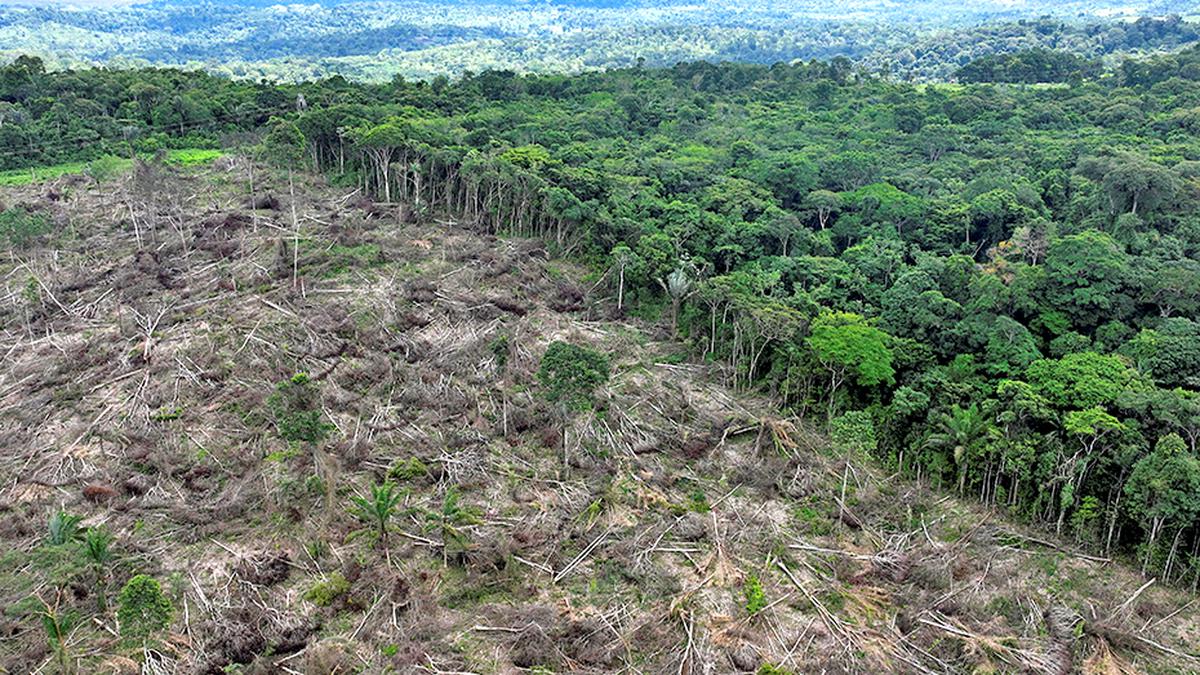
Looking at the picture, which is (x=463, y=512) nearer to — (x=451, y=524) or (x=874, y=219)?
(x=451, y=524)

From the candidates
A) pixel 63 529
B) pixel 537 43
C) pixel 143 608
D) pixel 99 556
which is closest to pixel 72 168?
pixel 63 529

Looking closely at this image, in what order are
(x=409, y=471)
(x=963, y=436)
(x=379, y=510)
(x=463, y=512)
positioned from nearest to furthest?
1. (x=379, y=510)
2. (x=463, y=512)
3. (x=963, y=436)
4. (x=409, y=471)

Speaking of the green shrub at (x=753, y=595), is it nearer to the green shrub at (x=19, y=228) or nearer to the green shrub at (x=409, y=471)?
the green shrub at (x=409, y=471)

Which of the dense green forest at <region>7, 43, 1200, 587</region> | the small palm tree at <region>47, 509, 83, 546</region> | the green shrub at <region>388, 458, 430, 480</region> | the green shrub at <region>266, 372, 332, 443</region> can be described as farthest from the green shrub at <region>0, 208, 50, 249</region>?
the green shrub at <region>388, 458, 430, 480</region>

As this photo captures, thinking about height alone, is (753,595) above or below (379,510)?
below

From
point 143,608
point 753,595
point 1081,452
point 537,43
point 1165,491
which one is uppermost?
point 537,43

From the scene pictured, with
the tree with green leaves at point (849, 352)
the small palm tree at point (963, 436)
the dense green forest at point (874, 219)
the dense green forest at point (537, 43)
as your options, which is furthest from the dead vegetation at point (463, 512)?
the dense green forest at point (537, 43)

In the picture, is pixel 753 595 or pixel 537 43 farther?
pixel 537 43
